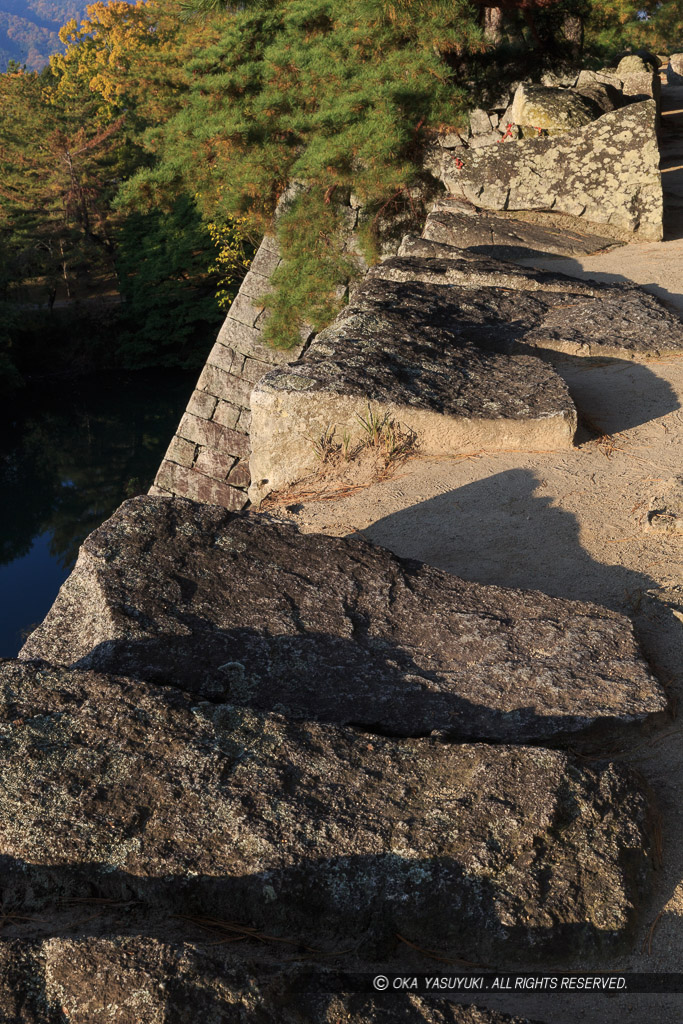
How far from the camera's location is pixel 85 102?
25547 millimetres

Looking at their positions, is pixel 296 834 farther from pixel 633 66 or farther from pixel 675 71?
pixel 675 71

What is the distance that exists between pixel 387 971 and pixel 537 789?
422 mm

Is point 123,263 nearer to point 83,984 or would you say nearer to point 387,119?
point 387,119


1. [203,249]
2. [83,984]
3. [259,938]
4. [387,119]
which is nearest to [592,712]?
[259,938]

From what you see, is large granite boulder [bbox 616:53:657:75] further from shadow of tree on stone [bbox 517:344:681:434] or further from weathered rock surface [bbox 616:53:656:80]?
shadow of tree on stone [bbox 517:344:681:434]

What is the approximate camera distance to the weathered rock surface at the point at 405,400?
3742 millimetres

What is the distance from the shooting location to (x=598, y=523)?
307 centimetres

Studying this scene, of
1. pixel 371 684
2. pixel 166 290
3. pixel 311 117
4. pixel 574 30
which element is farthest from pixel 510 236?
pixel 166 290

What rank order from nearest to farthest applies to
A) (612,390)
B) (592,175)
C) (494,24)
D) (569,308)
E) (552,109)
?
(612,390)
(569,308)
(592,175)
(552,109)
(494,24)

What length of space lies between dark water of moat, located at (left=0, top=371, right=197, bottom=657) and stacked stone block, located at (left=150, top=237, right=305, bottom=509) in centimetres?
728

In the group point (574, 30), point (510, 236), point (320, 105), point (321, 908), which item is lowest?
point (321, 908)

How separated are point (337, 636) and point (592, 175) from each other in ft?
19.2

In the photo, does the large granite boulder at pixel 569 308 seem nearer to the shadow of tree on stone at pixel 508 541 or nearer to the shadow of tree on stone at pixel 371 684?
the shadow of tree on stone at pixel 508 541

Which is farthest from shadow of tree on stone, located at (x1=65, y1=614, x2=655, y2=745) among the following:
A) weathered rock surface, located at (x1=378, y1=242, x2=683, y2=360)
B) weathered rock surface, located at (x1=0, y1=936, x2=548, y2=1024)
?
weathered rock surface, located at (x1=378, y1=242, x2=683, y2=360)
